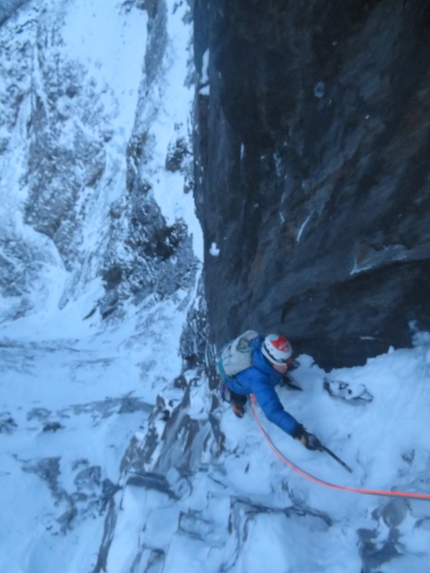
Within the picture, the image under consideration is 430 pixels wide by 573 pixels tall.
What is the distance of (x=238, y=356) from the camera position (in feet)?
16.8

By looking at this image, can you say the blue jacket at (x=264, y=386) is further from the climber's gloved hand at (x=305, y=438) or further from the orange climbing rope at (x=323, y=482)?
the orange climbing rope at (x=323, y=482)

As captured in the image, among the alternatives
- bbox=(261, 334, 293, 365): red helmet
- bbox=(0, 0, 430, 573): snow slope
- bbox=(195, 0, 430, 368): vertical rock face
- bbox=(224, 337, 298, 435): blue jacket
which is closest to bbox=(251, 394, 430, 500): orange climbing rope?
bbox=(0, 0, 430, 573): snow slope

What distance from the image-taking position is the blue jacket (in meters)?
4.39

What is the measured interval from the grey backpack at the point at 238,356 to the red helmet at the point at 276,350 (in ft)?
1.20

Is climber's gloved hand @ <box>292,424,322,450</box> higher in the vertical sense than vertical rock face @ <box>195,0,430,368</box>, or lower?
lower

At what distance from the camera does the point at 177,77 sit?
17703 millimetres

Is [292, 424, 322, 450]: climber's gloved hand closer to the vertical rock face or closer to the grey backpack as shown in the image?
the grey backpack

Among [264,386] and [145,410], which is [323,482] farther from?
[145,410]

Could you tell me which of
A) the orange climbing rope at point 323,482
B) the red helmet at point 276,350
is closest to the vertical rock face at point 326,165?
the red helmet at point 276,350

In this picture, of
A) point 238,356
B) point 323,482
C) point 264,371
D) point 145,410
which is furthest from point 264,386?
point 145,410

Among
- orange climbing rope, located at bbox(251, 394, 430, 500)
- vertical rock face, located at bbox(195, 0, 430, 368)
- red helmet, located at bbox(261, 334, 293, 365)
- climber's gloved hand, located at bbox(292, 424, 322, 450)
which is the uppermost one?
vertical rock face, located at bbox(195, 0, 430, 368)

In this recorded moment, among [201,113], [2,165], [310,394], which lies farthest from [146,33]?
[310,394]

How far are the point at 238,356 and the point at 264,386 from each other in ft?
1.86

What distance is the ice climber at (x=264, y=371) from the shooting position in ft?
14.3
